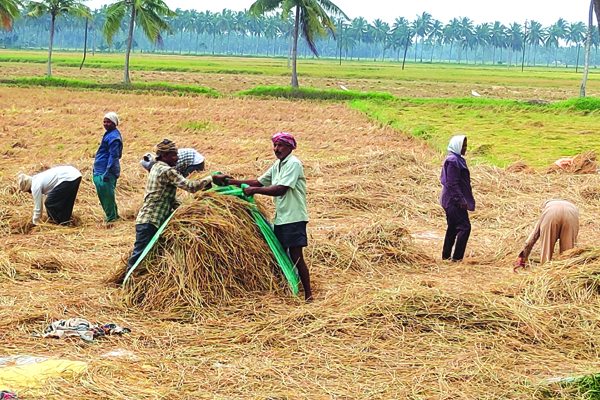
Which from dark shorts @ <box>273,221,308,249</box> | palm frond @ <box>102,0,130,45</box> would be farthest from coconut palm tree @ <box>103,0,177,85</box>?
dark shorts @ <box>273,221,308,249</box>

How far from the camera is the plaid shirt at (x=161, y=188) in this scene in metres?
5.82

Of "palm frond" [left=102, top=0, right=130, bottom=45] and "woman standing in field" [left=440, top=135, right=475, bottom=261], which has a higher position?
"palm frond" [left=102, top=0, right=130, bottom=45]

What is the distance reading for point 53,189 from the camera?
809cm

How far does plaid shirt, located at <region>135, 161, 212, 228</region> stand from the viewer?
5820 mm

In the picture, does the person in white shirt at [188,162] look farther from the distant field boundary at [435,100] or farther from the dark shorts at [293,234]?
the distant field boundary at [435,100]

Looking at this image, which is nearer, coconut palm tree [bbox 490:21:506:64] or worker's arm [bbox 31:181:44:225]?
worker's arm [bbox 31:181:44:225]

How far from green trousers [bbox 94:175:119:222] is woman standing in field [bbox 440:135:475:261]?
3911 millimetres

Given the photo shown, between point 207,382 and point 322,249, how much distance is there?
2867 millimetres

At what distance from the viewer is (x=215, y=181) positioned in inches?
236

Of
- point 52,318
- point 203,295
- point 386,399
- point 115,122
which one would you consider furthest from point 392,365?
point 115,122

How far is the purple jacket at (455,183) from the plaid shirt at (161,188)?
2.43 m

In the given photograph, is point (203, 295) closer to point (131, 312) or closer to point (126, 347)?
point (131, 312)

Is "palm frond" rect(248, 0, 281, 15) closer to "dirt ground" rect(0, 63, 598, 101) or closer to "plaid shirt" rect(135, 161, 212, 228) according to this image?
"dirt ground" rect(0, 63, 598, 101)

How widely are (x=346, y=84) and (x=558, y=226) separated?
37621 mm
